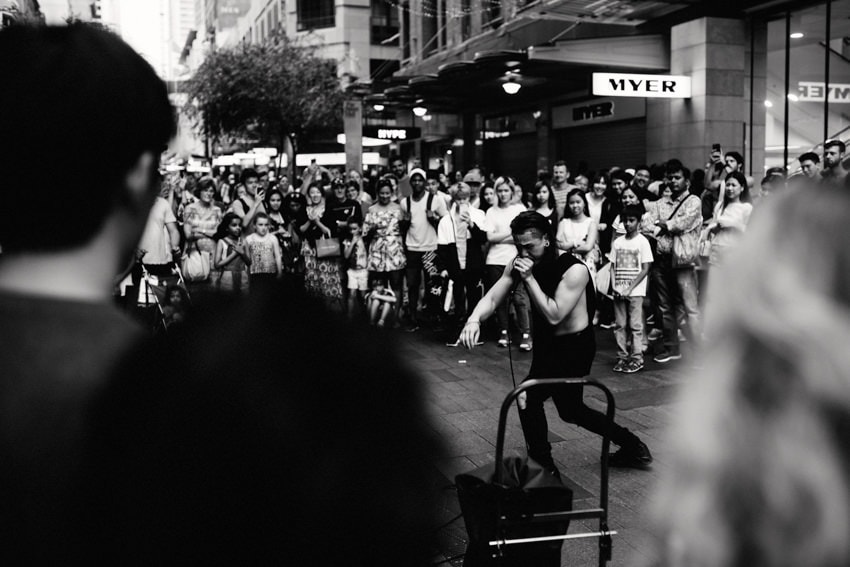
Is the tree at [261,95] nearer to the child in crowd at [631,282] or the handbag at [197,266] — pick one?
the handbag at [197,266]

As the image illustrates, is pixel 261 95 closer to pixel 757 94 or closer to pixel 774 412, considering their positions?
pixel 757 94

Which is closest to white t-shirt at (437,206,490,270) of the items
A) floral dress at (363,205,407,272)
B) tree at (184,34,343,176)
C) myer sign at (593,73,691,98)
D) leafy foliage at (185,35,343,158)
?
floral dress at (363,205,407,272)

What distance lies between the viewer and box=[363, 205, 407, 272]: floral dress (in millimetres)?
11117

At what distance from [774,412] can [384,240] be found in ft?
34.2

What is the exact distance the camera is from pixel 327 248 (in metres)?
11.1

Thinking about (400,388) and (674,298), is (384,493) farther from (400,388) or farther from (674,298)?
(674,298)

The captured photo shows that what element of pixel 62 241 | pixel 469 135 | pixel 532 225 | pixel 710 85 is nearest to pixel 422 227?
pixel 532 225

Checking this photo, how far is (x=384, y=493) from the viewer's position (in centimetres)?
101

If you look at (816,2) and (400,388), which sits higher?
(816,2)

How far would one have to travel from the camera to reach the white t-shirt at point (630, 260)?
27.8 ft

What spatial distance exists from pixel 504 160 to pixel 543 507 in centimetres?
2418

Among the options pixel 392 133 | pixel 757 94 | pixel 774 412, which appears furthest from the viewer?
pixel 392 133

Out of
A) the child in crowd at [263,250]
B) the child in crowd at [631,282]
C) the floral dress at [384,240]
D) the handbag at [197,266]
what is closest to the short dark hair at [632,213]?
the child in crowd at [631,282]

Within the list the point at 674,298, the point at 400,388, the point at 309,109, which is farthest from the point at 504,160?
the point at 400,388
